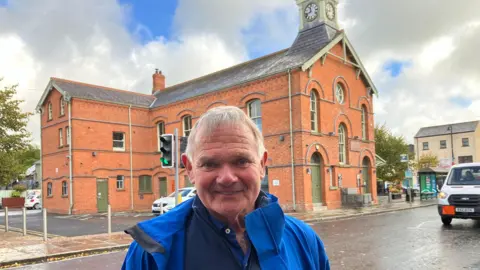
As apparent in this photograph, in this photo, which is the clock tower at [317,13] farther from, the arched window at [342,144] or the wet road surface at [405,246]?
the wet road surface at [405,246]

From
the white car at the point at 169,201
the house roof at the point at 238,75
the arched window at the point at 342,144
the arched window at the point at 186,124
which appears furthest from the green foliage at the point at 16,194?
the arched window at the point at 342,144

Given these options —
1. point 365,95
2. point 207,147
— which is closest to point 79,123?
point 365,95

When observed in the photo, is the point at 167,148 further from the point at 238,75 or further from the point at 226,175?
the point at 238,75

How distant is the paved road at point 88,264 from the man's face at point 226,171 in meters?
7.50

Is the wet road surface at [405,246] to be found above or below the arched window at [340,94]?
below

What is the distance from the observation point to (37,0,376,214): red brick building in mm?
21922

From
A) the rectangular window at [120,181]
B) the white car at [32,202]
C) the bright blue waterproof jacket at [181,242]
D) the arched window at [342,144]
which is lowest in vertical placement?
the white car at [32,202]

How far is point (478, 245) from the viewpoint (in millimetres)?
9594

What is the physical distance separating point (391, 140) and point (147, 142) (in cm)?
2557

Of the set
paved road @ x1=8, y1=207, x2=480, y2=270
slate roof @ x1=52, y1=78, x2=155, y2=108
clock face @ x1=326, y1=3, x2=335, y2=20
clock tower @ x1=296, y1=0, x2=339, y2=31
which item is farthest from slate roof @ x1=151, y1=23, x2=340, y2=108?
paved road @ x1=8, y1=207, x2=480, y2=270

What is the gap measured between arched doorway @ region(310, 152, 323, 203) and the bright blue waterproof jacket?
20.7m

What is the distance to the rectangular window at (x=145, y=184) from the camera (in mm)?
29594

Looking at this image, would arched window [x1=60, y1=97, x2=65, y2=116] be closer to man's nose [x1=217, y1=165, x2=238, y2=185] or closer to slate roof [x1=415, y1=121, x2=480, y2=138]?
man's nose [x1=217, y1=165, x2=238, y2=185]

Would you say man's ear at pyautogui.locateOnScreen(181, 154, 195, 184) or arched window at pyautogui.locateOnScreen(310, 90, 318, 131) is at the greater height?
arched window at pyautogui.locateOnScreen(310, 90, 318, 131)
